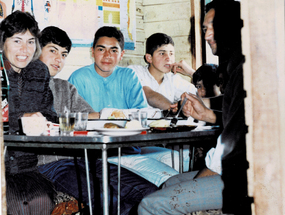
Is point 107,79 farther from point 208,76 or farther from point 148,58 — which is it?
point 208,76

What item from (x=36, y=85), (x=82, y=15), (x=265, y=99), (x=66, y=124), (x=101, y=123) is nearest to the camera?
(x=265, y=99)

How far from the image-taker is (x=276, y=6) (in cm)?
85

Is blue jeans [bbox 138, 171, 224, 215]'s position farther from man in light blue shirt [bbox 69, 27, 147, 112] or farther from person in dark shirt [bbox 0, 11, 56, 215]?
man in light blue shirt [bbox 69, 27, 147, 112]

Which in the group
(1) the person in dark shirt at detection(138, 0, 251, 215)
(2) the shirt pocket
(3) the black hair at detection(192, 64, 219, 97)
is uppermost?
(3) the black hair at detection(192, 64, 219, 97)

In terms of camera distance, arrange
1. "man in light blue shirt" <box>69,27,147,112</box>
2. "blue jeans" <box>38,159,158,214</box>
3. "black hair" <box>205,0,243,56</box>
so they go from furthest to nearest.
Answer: "man in light blue shirt" <box>69,27,147,112</box> < "blue jeans" <box>38,159,158,214</box> < "black hair" <box>205,0,243,56</box>

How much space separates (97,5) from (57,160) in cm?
141

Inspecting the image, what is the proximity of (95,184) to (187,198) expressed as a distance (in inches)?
32.0

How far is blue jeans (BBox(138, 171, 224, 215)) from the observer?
1.23 meters

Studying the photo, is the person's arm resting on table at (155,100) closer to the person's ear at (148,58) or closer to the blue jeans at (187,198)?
the person's ear at (148,58)

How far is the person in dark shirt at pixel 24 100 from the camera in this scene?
5.30 feet

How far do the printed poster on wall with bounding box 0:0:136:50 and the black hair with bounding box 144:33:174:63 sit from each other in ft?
0.59

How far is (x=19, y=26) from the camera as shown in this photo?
2.14 metres

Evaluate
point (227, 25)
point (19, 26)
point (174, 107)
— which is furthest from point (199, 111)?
point (19, 26)

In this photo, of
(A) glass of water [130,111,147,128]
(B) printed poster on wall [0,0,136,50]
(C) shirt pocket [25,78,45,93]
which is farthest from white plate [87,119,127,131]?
(B) printed poster on wall [0,0,136,50]
